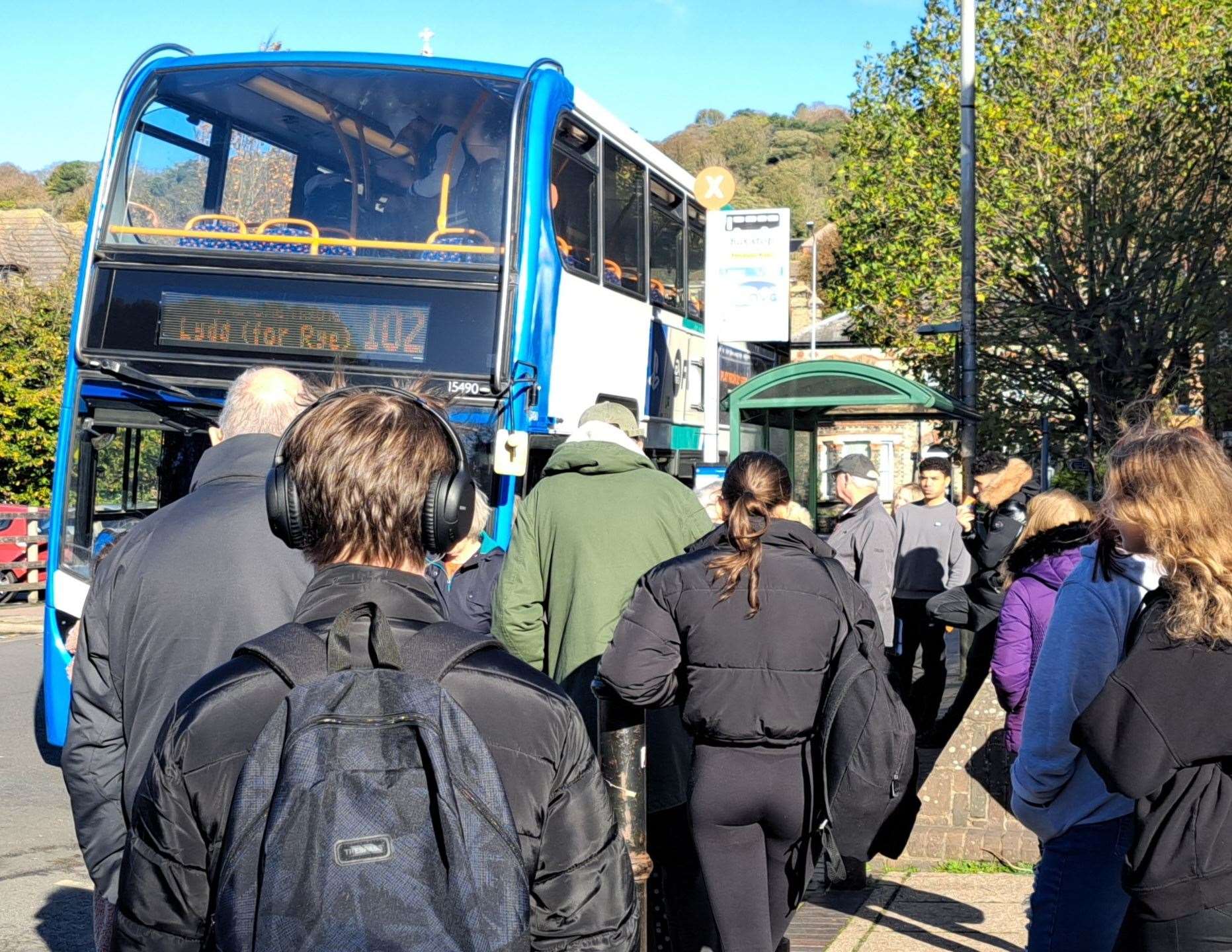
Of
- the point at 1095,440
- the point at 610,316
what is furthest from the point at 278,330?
the point at 1095,440

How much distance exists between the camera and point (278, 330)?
316 inches

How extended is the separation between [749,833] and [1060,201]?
64.1ft

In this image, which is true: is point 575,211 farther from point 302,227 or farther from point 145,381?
point 145,381

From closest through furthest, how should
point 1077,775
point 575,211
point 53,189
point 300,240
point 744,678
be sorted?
point 1077,775 → point 744,678 → point 300,240 → point 575,211 → point 53,189

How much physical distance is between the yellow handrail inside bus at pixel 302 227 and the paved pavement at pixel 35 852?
3473 millimetres

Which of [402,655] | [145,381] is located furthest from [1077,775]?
[145,381]

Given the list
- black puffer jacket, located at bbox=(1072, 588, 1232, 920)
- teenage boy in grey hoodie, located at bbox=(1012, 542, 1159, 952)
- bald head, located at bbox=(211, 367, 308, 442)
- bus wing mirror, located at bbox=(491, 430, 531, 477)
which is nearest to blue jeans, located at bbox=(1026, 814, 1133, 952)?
teenage boy in grey hoodie, located at bbox=(1012, 542, 1159, 952)

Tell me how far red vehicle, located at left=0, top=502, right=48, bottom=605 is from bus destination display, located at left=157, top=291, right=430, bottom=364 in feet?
42.1

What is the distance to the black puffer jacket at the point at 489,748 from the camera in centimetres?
183

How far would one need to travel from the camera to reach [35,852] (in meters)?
6.82

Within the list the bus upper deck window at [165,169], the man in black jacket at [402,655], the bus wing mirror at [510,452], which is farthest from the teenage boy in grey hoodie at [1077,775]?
the bus upper deck window at [165,169]

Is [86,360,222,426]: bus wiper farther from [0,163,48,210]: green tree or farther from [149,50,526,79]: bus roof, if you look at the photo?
[0,163,48,210]: green tree

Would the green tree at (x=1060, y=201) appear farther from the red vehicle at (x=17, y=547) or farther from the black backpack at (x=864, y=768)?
the black backpack at (x=864, y=768)

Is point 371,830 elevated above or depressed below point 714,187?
below
